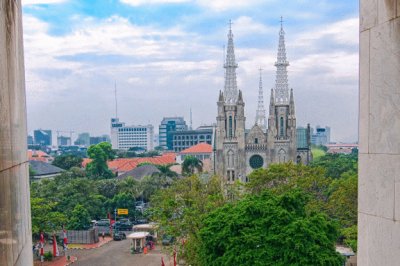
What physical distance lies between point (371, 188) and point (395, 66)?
1.38m

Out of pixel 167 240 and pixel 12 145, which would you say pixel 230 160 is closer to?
pixel 167 240

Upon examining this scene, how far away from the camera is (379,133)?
4699mm

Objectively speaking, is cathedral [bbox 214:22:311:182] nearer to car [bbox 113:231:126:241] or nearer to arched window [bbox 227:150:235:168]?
arched window [bbox 227:150:235:168]

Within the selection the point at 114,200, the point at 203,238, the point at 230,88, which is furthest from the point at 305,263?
the point at 230,88

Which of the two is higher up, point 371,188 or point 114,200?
point 371,188

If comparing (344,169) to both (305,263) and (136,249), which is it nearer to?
(136,249)

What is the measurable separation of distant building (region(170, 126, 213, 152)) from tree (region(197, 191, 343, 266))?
144 metres

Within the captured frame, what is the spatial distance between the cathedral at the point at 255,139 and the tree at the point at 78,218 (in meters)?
34.5

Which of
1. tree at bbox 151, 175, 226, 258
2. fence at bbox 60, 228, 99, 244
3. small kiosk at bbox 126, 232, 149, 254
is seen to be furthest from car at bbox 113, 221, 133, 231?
tree at bbox 151, 175, 226, 258

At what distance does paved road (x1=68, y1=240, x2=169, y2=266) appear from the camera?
2998 cm

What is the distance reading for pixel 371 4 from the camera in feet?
16.0

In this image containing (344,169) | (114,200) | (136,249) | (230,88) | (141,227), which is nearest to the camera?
(136,249)

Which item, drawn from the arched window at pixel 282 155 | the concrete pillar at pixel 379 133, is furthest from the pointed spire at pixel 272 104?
the concrete pillar at pixel 379 133

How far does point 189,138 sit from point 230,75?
289 ft
